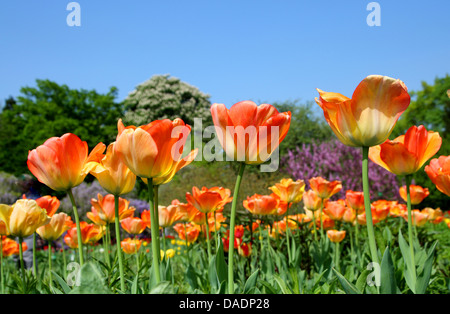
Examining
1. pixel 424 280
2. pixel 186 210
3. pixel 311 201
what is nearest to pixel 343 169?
pixel 311 201

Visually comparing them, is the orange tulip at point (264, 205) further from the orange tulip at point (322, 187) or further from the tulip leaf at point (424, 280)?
the tulip leaf at point (424, 280)

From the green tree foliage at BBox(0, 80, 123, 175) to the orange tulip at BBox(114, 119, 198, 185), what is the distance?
17.0 m

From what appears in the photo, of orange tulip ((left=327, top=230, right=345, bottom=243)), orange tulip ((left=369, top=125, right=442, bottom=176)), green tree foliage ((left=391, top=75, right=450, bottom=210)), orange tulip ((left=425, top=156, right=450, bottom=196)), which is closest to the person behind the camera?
orange tulip ((left=369, top=125, right=442, bottom=176))

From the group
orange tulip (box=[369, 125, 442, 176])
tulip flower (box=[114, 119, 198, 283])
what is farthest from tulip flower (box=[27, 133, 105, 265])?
orange tulip (box=[369, 125, 442, 176])

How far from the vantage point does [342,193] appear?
908cm

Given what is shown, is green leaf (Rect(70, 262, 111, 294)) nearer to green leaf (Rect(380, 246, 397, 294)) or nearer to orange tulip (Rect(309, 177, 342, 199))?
green leaf (Rect(380, 246, 397, 294))

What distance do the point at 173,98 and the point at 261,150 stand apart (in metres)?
24.5

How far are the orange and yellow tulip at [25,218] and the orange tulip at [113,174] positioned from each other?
0.40 metres

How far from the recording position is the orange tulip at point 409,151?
955mm

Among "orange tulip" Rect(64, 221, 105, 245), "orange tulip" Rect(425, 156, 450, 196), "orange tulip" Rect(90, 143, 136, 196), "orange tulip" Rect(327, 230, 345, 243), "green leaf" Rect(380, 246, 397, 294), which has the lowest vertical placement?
"orange tulip" Rect(327, 230, 345, 243)

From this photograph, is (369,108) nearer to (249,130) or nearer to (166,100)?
(249,130)

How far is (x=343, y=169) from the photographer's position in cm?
950

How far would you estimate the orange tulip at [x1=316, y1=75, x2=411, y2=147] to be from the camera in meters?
0.68
